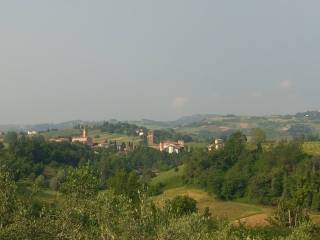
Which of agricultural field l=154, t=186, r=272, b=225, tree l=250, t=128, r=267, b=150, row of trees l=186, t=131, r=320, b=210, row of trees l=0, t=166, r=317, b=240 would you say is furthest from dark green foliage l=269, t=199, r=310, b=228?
tree l=250, t=128, r=267, b=150

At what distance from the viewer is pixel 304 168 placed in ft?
335

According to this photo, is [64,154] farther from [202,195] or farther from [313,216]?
[313,216]

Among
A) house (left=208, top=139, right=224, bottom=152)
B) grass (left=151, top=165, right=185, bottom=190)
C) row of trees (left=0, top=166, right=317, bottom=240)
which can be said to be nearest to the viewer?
row of trees (left=0, top=166, right=317, bottom=240)

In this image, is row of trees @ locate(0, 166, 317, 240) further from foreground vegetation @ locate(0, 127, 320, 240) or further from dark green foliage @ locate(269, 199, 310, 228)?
dark green foliage @ locate(269, 199, 310, 228)

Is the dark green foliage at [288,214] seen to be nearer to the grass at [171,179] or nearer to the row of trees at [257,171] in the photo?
the row of trees at [257,171]

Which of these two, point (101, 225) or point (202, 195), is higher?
point (101, 225)

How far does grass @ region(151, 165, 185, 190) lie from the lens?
11700 centimetres

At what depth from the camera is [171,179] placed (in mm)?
120375

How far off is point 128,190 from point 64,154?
71395 mm

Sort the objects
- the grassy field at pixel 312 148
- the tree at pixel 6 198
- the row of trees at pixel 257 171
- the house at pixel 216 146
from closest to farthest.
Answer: the tree at pixel 6 198
the row of trees at pixel 257 171
the grassy field at pixel 312 148
the house at pixel 216 146

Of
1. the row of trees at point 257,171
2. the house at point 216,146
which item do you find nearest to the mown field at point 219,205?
the row of trees at point 257,171

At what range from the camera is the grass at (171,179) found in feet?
384

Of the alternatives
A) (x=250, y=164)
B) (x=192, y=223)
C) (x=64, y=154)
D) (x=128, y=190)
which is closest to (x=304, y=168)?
(x=250, y=164)

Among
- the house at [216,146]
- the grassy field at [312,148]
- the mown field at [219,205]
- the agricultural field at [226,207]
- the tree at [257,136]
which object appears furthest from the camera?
the house at [216,146]
